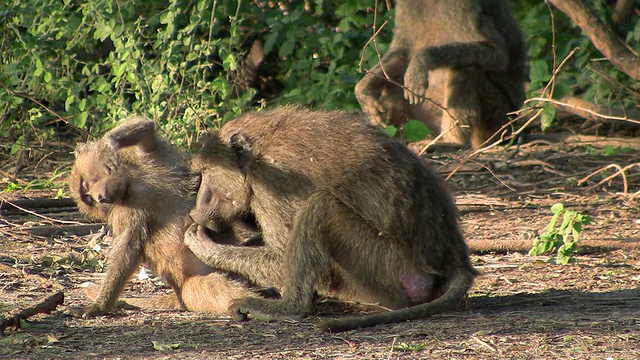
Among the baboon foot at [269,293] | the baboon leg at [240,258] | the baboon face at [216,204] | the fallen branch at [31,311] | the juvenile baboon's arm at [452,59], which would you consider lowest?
the baboon foot at [269,293]

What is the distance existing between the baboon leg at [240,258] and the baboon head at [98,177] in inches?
14.4

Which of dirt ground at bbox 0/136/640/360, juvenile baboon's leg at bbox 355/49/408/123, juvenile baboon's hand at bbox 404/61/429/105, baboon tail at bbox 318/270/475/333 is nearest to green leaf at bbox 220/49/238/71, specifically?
juvenile baboon's leg at bbox 355/49/408/123

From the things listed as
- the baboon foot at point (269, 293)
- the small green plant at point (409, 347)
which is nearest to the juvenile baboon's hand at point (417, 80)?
the baboon foot at point (269, 293)

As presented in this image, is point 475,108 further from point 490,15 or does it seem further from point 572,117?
point 572,117

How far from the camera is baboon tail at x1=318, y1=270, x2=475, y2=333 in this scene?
336cm

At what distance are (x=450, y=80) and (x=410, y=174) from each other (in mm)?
3798

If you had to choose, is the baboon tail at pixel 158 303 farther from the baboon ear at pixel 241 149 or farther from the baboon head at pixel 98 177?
the baboon ear at pixel 241 149

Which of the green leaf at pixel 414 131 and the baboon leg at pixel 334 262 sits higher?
the green leaf at pixel 414 131

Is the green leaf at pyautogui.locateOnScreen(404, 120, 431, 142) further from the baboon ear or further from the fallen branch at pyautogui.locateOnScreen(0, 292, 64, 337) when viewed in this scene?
the fallen branch at pyautogui.locateOnScreen(0, 292, 64, 337)

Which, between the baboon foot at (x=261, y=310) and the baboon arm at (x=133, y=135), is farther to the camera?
the baboon arm at (x=133, y=135)

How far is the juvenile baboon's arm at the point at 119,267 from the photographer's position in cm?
386

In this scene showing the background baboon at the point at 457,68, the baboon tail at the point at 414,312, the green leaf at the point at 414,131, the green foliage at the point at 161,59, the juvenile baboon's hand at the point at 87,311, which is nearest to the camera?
the baboon tail at the point at 414,312

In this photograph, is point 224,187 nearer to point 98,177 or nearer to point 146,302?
point 98,177

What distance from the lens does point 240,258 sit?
3941 mm
